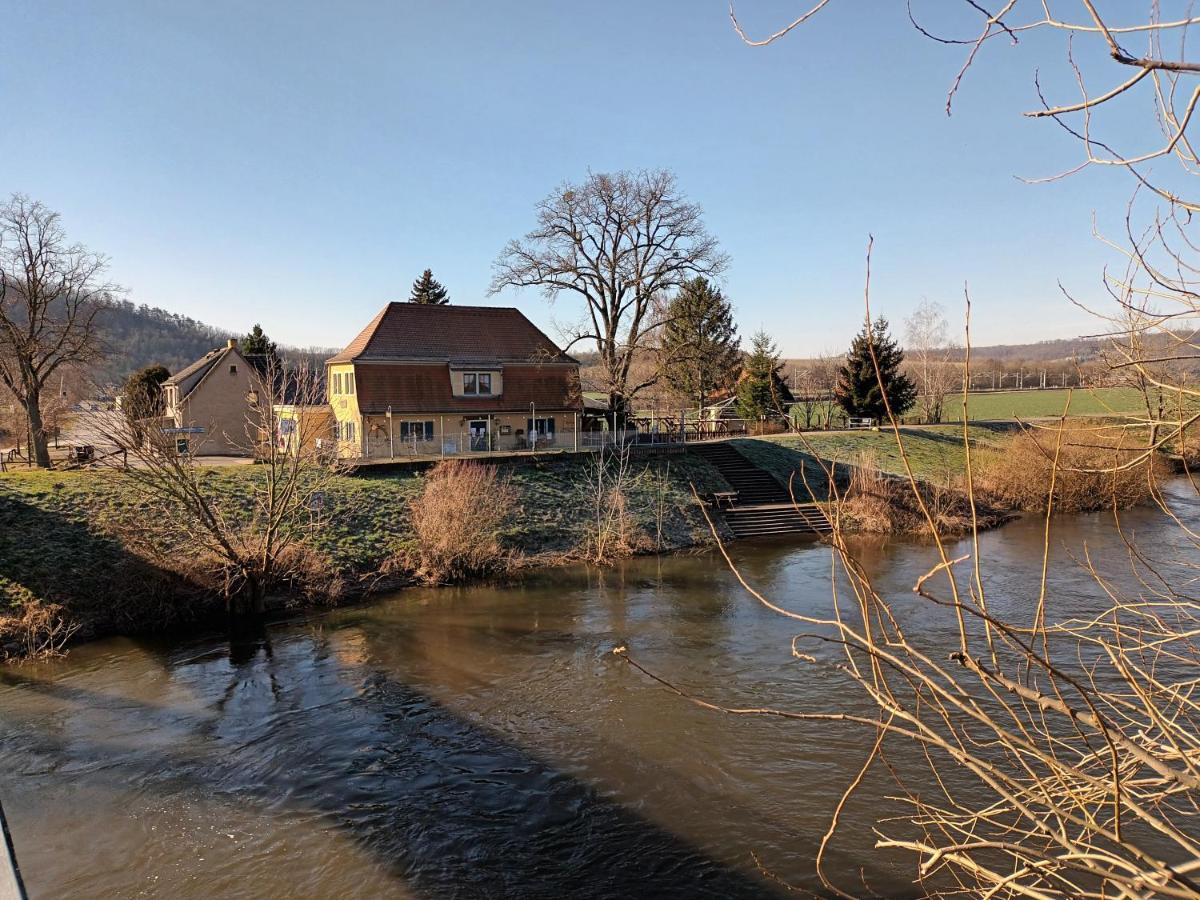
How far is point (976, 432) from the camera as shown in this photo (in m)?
46.0

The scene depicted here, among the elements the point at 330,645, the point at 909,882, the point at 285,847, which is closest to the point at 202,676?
the point at 330,645

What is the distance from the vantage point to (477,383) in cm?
3566

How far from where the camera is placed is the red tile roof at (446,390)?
33.1m

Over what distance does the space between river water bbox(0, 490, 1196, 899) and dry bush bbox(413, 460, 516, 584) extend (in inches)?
139

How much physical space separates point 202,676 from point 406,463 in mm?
13824

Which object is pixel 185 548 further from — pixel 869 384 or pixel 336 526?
pixel 869 384

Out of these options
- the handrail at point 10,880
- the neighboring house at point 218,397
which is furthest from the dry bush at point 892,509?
the neighboring house at point 218,397

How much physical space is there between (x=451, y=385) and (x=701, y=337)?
19.0 meters

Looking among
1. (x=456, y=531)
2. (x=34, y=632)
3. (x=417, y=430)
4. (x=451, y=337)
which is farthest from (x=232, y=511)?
(x=451, y=337)

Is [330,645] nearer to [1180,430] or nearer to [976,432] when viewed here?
[1180,430]

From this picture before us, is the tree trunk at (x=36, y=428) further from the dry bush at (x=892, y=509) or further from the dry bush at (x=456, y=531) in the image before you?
the dry bush at (x=892, y=509)

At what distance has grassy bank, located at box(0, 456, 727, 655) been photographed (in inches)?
736

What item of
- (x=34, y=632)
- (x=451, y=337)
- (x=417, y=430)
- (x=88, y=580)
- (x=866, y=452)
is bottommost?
(x=34, y=632)

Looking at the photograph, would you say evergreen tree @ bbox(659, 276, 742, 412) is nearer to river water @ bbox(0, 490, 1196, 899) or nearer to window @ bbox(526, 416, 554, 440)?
window @ bbox(526, 416, 554, 440)
